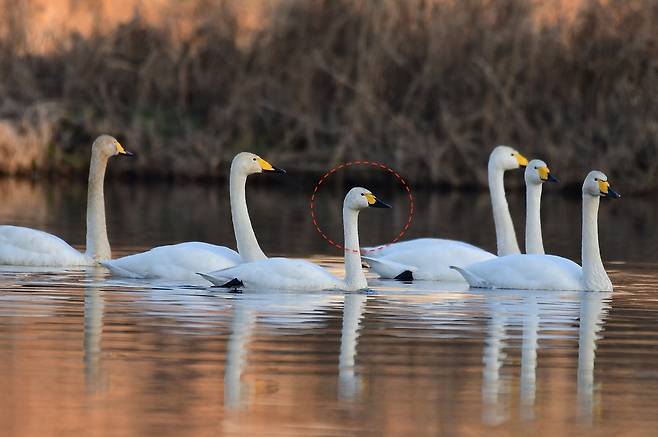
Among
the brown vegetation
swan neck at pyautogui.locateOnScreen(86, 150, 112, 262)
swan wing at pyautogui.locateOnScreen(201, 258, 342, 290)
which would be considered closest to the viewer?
swan wing at pyautogui.locateOnScreen(201, 258, 342, 290)

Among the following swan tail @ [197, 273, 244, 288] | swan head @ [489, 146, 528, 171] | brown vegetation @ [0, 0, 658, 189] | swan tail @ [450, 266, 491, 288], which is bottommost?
swan tail @ [197, 273, 244, 288]

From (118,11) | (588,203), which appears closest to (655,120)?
(118,11)

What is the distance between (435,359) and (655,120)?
17.1 m

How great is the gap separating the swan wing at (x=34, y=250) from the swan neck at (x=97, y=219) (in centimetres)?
37

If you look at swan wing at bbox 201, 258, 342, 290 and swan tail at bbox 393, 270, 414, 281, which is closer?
swan wing at bbox 201, 258, 342, 290

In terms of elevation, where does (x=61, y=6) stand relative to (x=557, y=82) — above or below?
above

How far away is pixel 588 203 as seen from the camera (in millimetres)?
13953

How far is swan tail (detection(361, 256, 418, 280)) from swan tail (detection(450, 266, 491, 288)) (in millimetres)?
778

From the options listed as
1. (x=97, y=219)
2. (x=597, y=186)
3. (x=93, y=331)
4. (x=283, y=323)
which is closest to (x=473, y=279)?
(x=597, y=186)

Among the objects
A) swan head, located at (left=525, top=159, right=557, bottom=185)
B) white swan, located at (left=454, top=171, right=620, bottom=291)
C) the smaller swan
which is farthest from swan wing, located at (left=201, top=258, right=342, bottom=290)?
swan head, located at (left=525, top=159, right=557, bottom=185)

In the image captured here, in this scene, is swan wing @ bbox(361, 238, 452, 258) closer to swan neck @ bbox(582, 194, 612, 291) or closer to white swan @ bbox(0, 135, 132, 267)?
swan neck @ bbox(582, 194, 612, 291)

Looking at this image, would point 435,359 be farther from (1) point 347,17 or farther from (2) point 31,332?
(1) point 347,17

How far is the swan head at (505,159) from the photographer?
55.5ft

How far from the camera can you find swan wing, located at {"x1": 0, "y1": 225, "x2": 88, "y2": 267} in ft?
49.2
